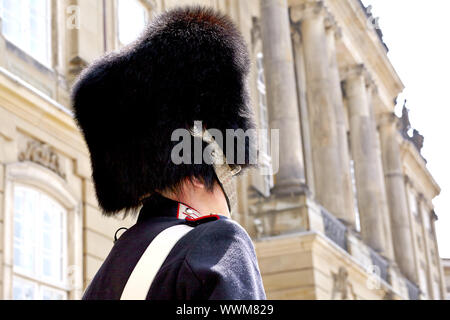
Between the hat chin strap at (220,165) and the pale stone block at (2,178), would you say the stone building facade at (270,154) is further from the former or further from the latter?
the hat chin strap at (220,165)

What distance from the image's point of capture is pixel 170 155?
2.62m

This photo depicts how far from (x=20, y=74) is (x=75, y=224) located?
6.77ft

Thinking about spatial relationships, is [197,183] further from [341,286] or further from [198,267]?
[341,286]

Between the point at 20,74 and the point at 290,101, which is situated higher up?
the point at 290,101

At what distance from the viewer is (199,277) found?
2.00 metres

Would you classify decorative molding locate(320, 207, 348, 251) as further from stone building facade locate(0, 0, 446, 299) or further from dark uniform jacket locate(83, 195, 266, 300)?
dark uniform jacket locate(83, 195, 266, 300)

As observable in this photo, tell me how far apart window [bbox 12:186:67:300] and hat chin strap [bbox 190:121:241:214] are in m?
8.08

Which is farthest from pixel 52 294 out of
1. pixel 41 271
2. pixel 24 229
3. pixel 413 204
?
pixel 413 204

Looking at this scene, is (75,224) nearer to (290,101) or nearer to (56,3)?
(56,3)

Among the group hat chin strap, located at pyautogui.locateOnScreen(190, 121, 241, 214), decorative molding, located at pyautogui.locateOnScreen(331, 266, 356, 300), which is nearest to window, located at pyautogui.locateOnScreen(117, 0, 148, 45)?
decorative molding, located at pyautogui.locateOnScreen(331, 266, 356, 300)

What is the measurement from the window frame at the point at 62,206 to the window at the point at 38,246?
0.10 feet

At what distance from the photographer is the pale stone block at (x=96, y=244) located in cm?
1159

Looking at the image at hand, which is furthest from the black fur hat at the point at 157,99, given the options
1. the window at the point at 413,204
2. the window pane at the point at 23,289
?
the window at the point at 413,204

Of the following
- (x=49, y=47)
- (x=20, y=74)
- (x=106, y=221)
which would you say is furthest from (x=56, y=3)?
(x=106, y=221)
